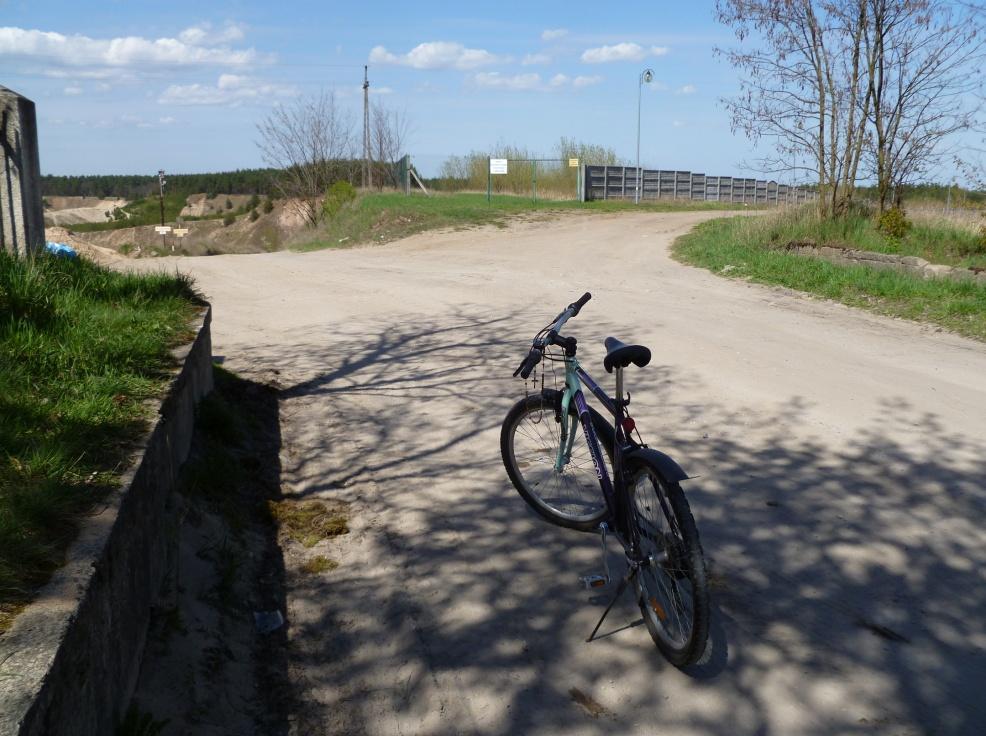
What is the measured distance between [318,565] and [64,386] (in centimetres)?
144

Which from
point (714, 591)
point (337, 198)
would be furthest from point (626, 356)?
point (337, 198)

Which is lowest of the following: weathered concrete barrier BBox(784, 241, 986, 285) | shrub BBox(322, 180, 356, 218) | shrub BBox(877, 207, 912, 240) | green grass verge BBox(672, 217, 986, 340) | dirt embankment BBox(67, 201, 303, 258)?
dirt embankment BBox(67, 201, 303, 258)

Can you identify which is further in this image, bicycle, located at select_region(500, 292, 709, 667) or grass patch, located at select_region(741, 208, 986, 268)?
grass patch, located at select_region(741, 208, 986, 268)

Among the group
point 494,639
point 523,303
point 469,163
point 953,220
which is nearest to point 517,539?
point 494,639

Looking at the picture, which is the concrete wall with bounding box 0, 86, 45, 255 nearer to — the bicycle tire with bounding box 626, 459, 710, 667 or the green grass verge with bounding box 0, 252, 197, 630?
the green grass verge with bounding box 0, 252, 197, 630

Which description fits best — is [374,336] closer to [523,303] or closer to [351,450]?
[523,303]

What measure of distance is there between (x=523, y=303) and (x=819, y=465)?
661cm

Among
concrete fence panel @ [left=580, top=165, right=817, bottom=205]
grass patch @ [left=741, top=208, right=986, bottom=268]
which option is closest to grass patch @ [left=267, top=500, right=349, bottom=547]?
grass patch @ [left=741, top=208, right=986, bottom=268]

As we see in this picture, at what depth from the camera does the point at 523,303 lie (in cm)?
1184

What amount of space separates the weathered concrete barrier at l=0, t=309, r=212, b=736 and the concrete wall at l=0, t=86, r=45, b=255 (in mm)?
3084

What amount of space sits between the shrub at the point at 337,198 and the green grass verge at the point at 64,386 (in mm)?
25852

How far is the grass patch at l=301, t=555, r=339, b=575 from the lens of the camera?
447cm

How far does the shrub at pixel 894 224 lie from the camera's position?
15.2 meters

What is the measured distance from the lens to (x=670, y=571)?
3.50 meters
